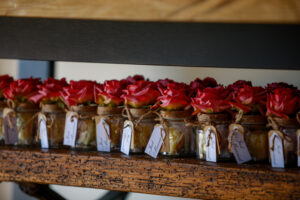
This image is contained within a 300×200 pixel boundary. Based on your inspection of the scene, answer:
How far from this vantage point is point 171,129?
3.01 feet

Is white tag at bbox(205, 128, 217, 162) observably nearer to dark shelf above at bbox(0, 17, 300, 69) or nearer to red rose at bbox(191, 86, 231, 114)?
red rose at bbox(191, 86, 231, 114)

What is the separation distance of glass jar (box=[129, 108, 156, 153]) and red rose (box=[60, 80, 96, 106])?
163 mm

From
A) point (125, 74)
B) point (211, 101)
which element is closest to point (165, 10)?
point (211, 101)

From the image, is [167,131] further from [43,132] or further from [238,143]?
[43,132]

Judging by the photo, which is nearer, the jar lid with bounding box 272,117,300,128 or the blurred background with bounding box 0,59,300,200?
the jar lid with bounding box 272,117,300,128

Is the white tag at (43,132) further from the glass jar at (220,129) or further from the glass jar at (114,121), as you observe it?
the glass jar at (220,129)

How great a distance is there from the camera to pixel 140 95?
3.06 feet

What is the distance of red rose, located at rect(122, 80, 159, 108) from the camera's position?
3.06 ft

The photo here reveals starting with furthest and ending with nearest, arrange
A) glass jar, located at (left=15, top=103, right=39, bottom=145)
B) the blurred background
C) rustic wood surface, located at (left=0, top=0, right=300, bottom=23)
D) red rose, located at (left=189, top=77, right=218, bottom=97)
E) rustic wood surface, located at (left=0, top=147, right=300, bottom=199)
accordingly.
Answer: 1. the blurred background
2. glass jar, located at (left=15, top=103, right=39, bottom=145)
3. red rose, located at (left=189, top=77, right=218, bottom=97)
4. rustic wood surface, located at (left=0, top=147, right=300, bottom=199)
5. rustic wood surface, located at (left=0, top=0, right=300, bottom=23)

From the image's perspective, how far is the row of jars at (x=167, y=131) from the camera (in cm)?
85

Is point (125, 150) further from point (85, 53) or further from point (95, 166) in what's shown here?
point (85, 53)

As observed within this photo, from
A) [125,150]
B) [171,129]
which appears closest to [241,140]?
[171,129]

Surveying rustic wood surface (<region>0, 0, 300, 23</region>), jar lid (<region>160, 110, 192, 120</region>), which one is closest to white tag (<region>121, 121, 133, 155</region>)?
jar lid (<region>160, 110, 192, 120</region>)

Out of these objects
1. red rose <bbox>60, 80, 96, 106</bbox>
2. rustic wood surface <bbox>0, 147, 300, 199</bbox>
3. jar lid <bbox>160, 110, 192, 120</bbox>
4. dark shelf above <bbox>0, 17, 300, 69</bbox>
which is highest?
dark shelf above <bbox>0, 17, 300, 69</bbox>
